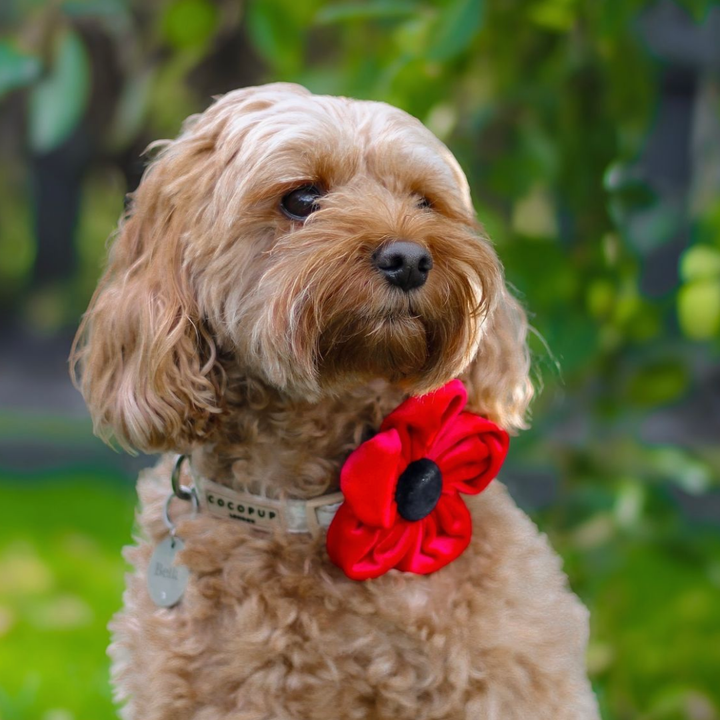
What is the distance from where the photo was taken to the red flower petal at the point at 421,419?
1889 millimetres

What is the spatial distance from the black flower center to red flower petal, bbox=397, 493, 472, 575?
0.07 feet

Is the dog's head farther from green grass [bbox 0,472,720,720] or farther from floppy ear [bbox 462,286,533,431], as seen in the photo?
green grass [bbox 0,472,720,720]

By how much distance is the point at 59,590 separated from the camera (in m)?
4.60

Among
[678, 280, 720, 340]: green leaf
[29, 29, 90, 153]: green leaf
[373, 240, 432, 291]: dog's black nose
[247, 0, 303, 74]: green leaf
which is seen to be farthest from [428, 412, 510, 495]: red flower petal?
[29, 29, 90, 153]: green leaf

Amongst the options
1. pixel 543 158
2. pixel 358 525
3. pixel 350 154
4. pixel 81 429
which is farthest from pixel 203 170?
pixel 81 429

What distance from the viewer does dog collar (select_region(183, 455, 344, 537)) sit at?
6.15 feet

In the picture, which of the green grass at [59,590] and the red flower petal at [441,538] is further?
the green grass at [59,590]

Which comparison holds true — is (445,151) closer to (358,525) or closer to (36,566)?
(358,525)

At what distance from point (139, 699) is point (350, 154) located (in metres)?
1.00

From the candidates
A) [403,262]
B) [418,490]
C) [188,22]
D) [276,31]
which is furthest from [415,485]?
[188,22]

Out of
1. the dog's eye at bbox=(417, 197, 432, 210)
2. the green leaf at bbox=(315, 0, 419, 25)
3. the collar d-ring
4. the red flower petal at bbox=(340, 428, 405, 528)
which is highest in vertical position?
the green leaf at bbox=(315, 0, 419, 25)

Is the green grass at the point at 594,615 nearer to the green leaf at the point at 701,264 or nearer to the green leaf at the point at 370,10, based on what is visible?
the green leaf at the point at 701,264

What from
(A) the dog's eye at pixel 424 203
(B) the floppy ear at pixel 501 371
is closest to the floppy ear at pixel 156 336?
(A) the dog's eye at pixel 424 203

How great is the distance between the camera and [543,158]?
2.80 metres
